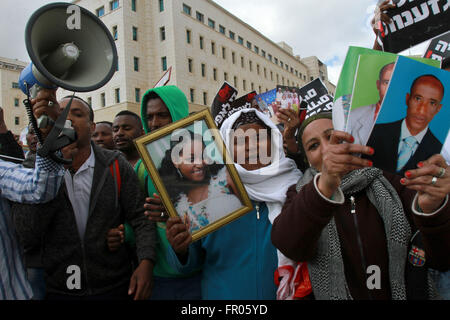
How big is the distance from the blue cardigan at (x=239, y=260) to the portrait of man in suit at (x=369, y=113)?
2.60 feet

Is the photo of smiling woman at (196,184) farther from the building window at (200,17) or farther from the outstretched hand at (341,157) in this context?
the building window at (200,17)

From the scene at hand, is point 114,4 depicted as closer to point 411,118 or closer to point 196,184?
point 196,184

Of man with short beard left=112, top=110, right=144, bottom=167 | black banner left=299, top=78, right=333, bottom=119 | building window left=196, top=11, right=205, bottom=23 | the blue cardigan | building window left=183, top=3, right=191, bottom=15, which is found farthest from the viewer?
building window left=196, top=11, right=205, bottom=23

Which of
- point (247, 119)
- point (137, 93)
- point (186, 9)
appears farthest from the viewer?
point (186, 9)

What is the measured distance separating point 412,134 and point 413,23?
138 centimetres

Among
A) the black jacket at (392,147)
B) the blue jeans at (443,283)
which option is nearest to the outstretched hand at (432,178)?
the black jacket at (392,147)

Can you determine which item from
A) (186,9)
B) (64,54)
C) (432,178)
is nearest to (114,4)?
(186,9)

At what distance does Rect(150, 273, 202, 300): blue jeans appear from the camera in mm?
2037

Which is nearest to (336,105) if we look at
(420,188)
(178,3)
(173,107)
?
(420,188)

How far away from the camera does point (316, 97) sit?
12.1 ft

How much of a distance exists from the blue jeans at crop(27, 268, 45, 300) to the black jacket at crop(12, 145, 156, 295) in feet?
0.96

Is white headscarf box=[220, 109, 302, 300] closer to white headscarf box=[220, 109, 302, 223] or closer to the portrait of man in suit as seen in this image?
white headscarf box=[220, 109, 302, 223]

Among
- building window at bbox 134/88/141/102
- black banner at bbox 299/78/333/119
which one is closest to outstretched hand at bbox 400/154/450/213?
black banner at bbox 299/78/333/119
